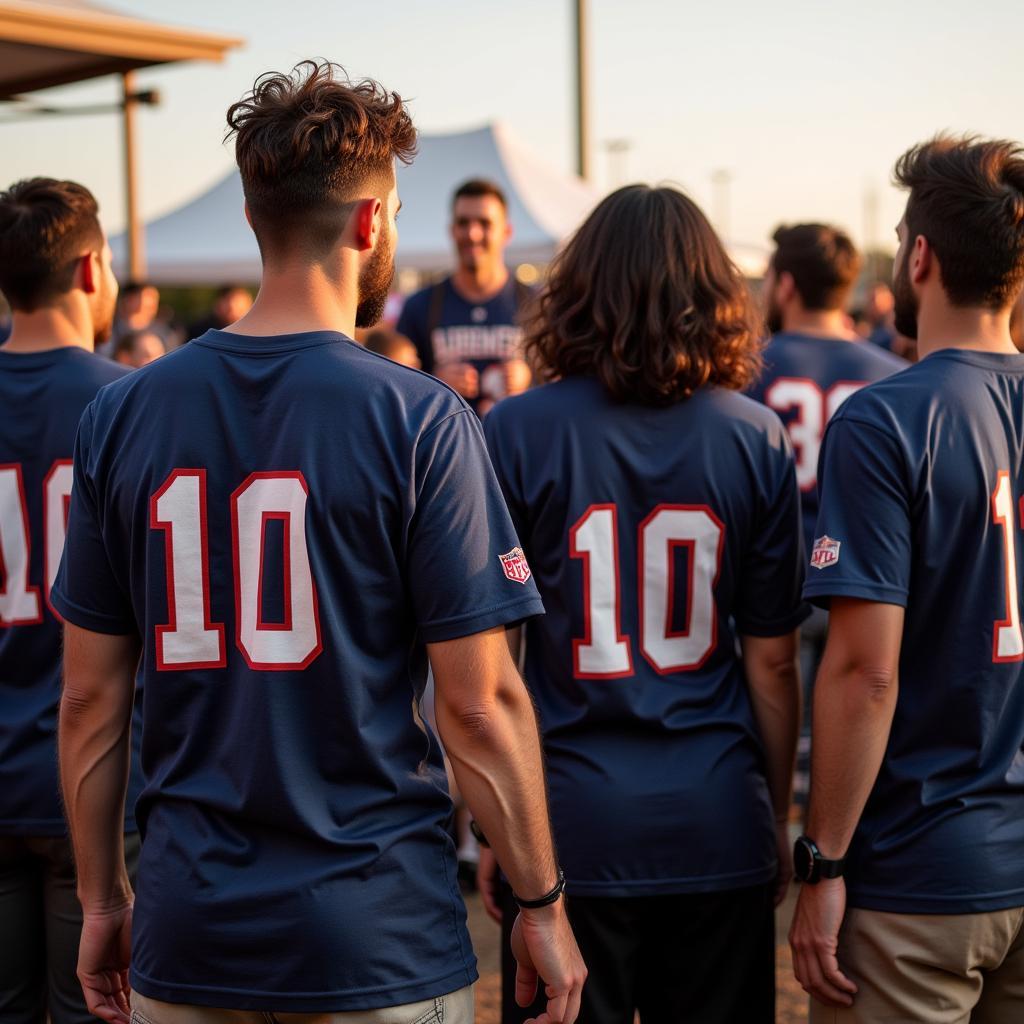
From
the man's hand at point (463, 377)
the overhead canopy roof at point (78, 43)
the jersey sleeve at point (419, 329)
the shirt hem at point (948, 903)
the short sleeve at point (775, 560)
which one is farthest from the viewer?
the jersey sleeve at point (419, 329)

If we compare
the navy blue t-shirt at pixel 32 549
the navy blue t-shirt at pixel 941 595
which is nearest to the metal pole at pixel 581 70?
the navy blue t-shirt at pixel 32 549

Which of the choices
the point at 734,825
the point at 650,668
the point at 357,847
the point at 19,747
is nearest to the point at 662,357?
the point at 650,668

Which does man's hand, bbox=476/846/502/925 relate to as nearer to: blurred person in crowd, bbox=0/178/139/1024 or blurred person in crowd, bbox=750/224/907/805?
blurred person in crowd, bbox=0/178/139/1024

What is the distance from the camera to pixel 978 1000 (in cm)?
247

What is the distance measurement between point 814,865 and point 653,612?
1.97ft

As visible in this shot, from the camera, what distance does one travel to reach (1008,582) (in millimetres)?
2438

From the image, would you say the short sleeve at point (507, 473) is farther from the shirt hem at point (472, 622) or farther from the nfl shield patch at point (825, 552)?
the shirt hem at point (472, 622)

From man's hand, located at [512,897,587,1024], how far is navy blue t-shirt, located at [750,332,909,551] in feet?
11.1

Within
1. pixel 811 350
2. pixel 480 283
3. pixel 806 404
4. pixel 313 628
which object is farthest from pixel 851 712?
pixel 480 283

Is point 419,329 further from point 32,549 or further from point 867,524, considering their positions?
point 867,524

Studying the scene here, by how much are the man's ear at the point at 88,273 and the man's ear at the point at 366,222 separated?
4.47 ft

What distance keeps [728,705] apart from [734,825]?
0.83ft

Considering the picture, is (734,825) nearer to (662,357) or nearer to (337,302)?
(662,357)

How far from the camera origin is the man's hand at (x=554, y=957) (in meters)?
2.07
